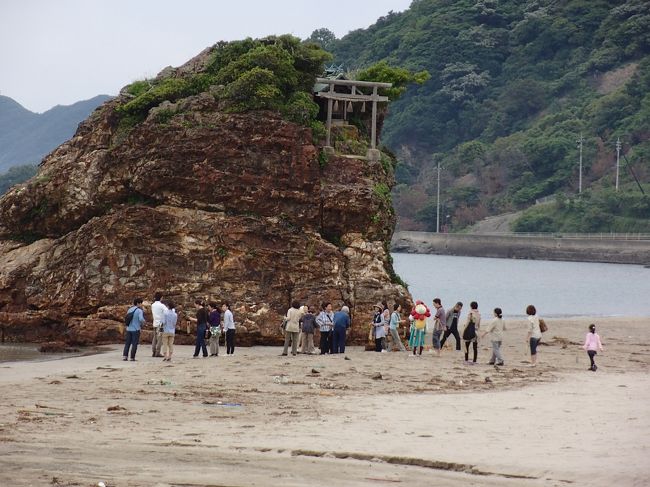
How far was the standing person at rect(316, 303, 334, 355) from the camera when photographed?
24.9 meters

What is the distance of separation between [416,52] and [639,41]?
31870mm

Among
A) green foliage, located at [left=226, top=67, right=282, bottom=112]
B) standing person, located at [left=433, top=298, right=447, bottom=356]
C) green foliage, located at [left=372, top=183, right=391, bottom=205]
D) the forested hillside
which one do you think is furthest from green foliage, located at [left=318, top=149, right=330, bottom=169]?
the forested hillside

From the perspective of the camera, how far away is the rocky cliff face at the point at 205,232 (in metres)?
26.4

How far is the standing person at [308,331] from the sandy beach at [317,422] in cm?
79

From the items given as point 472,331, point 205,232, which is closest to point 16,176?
point 205,232

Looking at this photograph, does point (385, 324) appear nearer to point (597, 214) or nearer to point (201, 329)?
point (201, 329)

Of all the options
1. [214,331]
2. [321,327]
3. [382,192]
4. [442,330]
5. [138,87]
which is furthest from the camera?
[138,87]

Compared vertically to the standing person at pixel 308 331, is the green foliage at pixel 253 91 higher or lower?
higher

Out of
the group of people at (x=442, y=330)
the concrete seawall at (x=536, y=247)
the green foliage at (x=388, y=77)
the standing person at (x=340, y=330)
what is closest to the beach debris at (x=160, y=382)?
the standing person at (x=340, y=330)

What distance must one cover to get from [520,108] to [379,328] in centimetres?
13757

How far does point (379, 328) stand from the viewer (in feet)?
83.5

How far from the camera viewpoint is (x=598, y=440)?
Answer: 13.6 metres

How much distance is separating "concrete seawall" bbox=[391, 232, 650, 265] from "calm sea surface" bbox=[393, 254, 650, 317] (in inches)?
43.0

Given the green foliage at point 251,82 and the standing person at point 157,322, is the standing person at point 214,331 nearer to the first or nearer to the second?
the standing person at point 157,322
